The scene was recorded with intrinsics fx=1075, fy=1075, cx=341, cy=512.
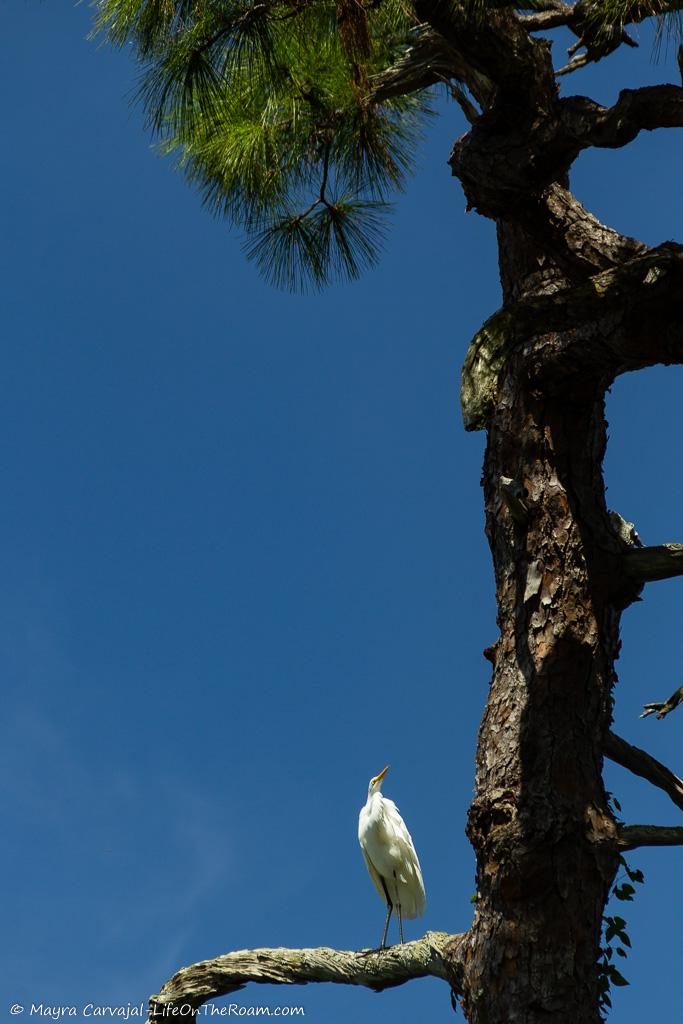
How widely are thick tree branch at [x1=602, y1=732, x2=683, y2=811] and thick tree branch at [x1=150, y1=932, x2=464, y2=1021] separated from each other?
2.69 feet

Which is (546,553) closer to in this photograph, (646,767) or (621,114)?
(646,767)

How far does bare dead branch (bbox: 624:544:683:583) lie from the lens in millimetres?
3512

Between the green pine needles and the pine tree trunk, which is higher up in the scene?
the green pine needles

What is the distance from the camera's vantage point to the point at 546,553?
3541 millimetres

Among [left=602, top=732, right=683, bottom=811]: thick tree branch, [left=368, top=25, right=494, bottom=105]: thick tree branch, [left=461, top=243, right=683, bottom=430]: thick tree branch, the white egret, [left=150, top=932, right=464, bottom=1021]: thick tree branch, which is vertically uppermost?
[left=368, top=25, right=494, bottom=105]: thick tree branch

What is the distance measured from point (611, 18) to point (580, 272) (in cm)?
95

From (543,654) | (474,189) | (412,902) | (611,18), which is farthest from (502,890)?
(412,902)

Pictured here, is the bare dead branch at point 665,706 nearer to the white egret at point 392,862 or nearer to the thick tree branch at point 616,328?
the thick tree branch at point 616,328

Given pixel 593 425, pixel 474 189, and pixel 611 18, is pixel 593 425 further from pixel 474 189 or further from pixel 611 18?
pixel 611 18

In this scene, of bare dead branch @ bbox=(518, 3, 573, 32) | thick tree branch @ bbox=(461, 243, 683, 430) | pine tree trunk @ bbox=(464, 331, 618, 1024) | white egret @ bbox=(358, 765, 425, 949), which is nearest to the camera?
pine tree trunk @ bbox=(464, 331, 618, 1024)

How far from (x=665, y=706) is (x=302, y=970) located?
161 centimetres

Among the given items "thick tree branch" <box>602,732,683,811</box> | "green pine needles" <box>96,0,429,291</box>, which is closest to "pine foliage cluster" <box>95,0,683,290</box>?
"green pine needles" <box>96,0,429,291</box>

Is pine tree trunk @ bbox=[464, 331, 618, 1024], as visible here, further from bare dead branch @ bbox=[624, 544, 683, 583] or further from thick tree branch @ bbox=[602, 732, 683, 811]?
thick tree branch @ bbox=[602, 732, 683, 811]

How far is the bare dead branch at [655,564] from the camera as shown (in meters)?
3.51
